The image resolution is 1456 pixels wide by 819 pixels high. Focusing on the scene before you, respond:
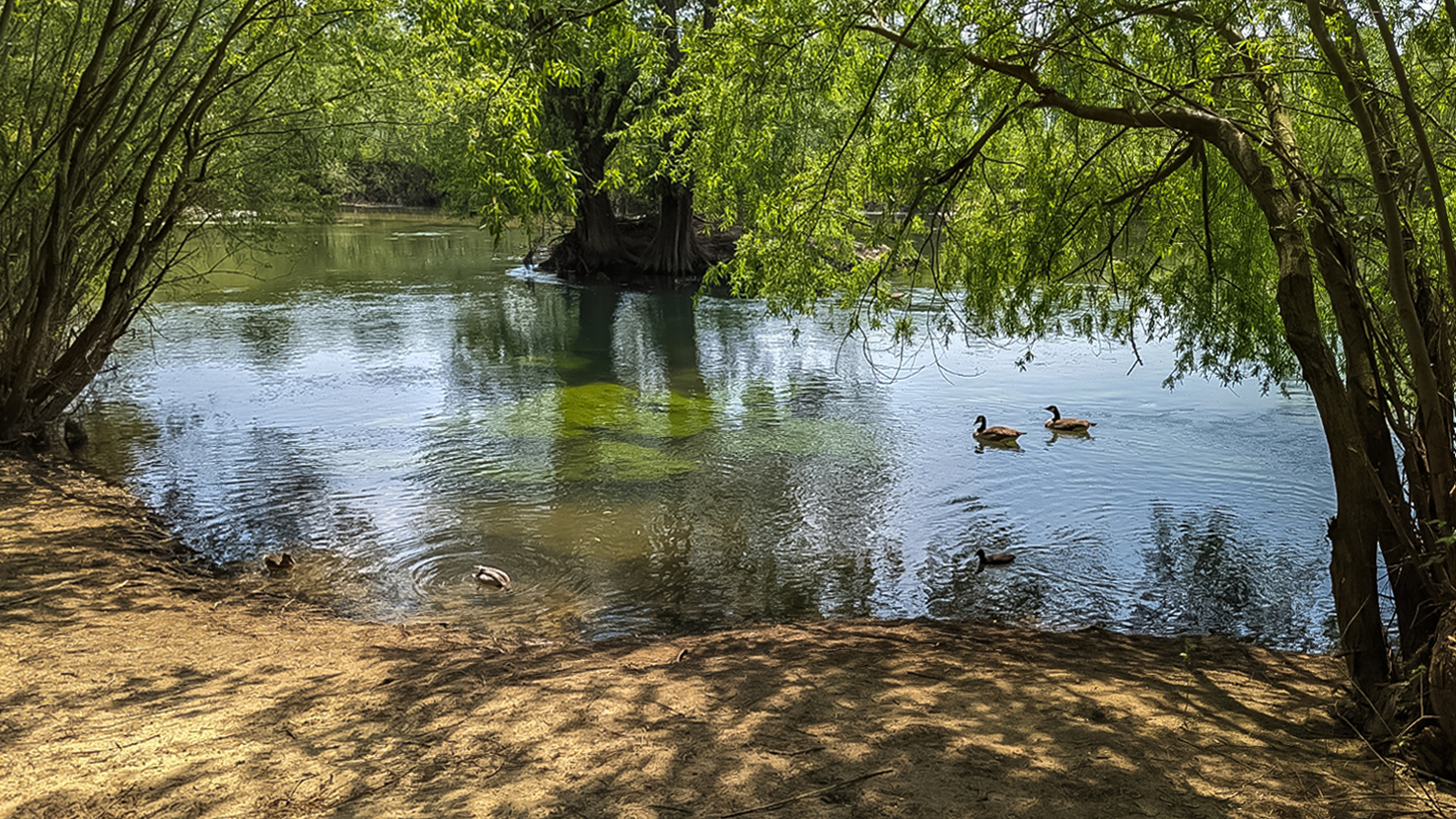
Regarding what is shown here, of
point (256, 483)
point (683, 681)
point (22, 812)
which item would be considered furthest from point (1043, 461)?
point (22, 812)

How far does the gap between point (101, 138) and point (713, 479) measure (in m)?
7.20

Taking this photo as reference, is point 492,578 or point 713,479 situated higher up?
point 713,479

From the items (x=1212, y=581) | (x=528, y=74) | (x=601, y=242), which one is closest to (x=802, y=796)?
(x=528, y=74)

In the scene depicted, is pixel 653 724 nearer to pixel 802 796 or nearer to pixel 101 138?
pixel 802 796

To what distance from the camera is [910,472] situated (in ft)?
41.2

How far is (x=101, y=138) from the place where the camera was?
935 centimetres

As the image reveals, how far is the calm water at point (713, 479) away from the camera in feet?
28.3

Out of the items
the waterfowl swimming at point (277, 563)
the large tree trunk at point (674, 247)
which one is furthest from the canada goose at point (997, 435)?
the large tree trunk at point (674, 247)

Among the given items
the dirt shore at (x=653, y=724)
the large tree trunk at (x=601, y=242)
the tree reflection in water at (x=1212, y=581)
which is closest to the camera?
the dirt shore at (x=653, y=724)

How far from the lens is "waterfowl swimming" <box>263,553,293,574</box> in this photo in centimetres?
871

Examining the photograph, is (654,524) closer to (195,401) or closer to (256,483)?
(256,483)

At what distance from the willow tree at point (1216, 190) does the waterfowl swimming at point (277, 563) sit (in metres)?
5.59

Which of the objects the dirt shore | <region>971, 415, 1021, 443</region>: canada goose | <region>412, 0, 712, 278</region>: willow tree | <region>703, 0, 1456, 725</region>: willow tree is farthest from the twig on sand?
<region>971, 415, 1021, 443</region>: canada goose

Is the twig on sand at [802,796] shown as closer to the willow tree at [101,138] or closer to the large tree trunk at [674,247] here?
the willow tree at [101,138]
